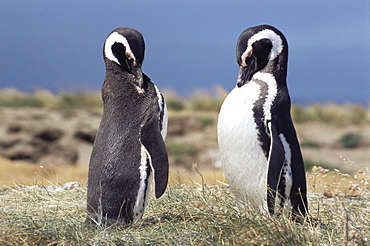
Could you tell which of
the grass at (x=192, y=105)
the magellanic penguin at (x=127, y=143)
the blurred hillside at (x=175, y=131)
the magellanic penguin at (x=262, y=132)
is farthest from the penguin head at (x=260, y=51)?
the grass at (x=192, y=105)

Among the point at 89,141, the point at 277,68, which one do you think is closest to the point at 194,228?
the point at 277,68

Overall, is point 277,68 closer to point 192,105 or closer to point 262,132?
point 262,132

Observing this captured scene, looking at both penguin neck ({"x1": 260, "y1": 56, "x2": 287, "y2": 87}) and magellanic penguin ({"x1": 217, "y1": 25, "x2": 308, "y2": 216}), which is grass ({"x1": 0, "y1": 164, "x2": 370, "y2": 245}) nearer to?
magellanic penguin ({"x1": 217, "y1": 25, "x2": 308, "y2": 216})

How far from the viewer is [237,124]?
3.53 metres

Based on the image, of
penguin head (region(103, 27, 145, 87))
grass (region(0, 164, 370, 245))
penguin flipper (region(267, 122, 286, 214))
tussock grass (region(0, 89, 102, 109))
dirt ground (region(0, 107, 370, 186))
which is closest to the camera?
grass (region(0, 164, 370, 245))

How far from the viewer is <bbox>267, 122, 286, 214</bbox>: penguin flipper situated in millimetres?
3416

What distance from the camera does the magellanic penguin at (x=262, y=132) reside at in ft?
11.5

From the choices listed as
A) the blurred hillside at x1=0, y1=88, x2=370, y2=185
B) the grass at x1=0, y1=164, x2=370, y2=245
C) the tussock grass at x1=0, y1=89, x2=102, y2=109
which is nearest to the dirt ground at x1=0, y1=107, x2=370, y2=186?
the blurred hillside at x1=0, y1=88, x2=370, y2=185

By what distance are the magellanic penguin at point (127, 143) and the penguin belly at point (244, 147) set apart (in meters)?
0.46

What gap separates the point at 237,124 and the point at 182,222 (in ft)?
2.54

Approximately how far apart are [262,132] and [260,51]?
0.59m

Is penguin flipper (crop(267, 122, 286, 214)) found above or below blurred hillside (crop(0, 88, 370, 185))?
above

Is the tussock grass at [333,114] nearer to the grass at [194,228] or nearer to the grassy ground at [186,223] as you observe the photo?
the grassy ground at [186,223]

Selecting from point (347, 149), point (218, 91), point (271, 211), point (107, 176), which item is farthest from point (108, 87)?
point (218, 91)
